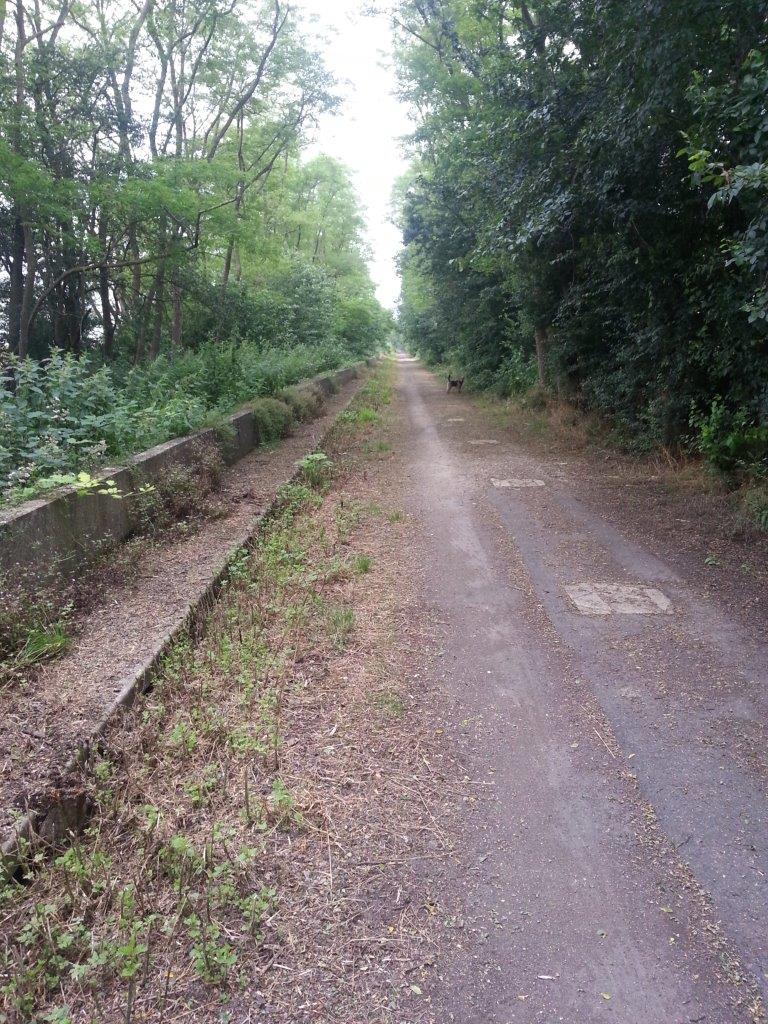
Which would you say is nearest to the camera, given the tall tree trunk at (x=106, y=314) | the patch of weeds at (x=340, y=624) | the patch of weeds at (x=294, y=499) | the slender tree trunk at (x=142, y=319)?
the patch of weeds at (x=340, y=624)

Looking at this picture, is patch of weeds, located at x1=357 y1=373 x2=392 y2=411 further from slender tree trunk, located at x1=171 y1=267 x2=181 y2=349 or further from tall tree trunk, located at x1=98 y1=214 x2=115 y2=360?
tall tree trunk, located at x1=98 y1=214 x2=115 y2=360

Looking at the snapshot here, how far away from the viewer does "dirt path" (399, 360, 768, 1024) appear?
199 centimetres

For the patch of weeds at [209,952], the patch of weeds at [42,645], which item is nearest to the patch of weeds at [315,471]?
the patch of weeds at [42,645]

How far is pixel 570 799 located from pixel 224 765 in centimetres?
158

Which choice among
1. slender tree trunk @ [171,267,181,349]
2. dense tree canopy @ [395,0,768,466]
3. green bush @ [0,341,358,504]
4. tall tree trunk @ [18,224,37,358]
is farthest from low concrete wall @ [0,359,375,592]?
slender tree trunk @ [171,267,181,349]

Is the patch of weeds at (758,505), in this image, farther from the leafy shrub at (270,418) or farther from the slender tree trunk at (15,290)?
the slender tree trunk at (15,290)

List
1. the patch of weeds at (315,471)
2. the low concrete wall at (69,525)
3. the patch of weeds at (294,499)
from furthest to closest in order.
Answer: the patch of weeds at (315,471) < the patch of weeds at (294,499) < the low concrete wall at (69,525)

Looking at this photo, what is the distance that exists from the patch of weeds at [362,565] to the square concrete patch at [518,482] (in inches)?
138

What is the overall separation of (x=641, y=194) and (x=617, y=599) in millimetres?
5278

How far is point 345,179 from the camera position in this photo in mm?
35906

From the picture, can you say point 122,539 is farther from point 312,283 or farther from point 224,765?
point 312,283

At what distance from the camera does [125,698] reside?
323 centimetres

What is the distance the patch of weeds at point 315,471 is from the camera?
26.7ft

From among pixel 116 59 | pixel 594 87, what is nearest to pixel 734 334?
pixel 594 87
